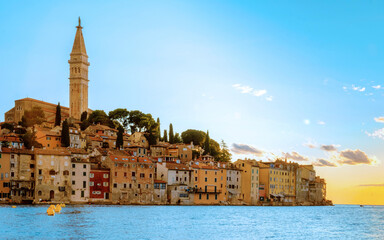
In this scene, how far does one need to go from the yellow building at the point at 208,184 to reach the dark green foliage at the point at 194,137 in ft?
77.3

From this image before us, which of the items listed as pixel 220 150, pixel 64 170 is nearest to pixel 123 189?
pixel 64 170

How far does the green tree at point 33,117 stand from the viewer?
346ft

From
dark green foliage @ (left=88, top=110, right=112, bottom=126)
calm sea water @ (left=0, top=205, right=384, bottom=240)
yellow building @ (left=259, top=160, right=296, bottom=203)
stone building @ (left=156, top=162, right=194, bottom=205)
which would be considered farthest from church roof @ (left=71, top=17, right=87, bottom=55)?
calm sea water @ (left=0, top=205, right=384, bottom=240)

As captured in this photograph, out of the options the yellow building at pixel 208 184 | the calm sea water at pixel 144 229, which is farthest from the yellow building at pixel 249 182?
the calm sea water at pixel 144 229

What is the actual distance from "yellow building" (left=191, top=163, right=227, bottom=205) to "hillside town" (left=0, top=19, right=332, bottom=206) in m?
0.17

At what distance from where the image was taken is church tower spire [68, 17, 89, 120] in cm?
12194

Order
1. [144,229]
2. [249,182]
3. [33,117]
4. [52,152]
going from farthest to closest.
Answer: [33,117], [249,182], [52,152], [144,229]

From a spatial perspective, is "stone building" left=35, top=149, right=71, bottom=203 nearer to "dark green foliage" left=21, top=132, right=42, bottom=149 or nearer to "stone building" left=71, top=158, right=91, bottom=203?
"stone building" left=71, top=158, right=91, bottom=203

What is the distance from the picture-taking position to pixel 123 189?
247ft

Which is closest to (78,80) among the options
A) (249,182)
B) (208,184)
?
(208,184)

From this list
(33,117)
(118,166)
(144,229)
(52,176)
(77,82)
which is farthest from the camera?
(77,82)

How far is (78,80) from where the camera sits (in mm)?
123812

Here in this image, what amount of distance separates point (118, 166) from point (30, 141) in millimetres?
21451

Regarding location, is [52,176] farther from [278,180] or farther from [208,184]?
[278,180]
